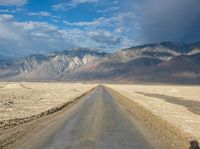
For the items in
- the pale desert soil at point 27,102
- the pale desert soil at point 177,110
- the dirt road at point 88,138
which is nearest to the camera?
the dirt road at point 88,138

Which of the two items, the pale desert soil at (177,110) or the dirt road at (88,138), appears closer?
the dirt road at (88,138)

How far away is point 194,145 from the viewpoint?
1343cm

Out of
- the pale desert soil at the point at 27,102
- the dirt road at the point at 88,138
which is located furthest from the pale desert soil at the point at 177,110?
the pale desert soil at the point at 27,102

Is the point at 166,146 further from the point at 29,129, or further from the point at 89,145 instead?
the point at 29,129

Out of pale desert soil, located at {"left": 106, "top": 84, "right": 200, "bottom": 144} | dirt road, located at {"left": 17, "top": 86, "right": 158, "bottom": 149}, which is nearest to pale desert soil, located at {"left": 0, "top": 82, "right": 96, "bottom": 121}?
dirt road, located at {"left": 17, "top": 86, "right": 158, "bottom": 149}

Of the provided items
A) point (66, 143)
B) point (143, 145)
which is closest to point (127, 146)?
point (143, 145)

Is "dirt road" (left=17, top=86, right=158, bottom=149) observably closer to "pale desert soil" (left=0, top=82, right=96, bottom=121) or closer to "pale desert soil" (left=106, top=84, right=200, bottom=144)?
"pale desert soil" (left=106, top=84, right=200, bottom=144)

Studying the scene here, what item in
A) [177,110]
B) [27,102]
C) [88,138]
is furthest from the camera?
[27,102]

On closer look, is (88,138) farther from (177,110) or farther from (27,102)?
(27,102)

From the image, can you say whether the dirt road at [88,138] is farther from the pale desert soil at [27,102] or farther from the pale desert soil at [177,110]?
the pale desert soil at [27,102]

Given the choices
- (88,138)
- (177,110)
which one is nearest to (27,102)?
(177,110)

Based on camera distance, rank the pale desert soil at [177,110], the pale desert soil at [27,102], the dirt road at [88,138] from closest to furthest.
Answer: the dirt road at [88,138], the pale desert soil at [177,110], the pale desert soil at [27,102]

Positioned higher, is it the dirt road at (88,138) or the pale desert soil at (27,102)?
the dirt road at (88,138)

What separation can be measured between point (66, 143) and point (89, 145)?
103cm
